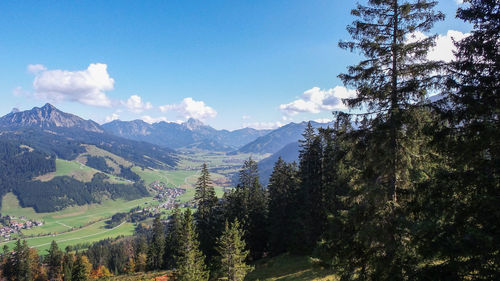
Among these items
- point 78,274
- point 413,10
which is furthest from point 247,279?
point 78,274

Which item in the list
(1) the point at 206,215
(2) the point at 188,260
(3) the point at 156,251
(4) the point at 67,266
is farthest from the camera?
(4) the point at 67,266

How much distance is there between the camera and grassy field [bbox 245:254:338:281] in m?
23.8

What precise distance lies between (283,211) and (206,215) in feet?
45.4

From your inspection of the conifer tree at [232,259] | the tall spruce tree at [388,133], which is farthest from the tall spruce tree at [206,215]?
the tall spruce tree at [388,133]

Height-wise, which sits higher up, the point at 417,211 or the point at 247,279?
the point at 417,211

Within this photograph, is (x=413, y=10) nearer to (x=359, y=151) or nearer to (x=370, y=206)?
(x=359, y=151)

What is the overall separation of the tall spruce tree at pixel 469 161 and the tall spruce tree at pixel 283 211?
2849 centimetres

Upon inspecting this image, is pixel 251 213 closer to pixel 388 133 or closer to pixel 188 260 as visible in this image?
pixel 188 260

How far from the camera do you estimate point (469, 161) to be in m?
9.19

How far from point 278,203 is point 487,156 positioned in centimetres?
3572

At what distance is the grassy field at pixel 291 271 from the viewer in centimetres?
2377

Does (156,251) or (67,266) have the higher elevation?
(156,251)

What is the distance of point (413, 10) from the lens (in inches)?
469

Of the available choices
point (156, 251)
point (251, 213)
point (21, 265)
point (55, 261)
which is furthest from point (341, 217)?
point (55, 261)
